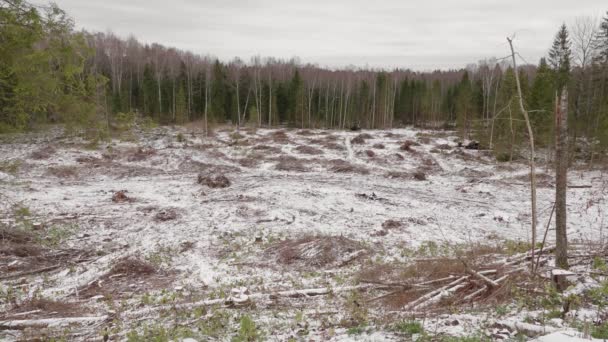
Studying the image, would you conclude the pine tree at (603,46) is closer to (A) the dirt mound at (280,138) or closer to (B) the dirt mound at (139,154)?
(A) the dirt mound at (280,138)

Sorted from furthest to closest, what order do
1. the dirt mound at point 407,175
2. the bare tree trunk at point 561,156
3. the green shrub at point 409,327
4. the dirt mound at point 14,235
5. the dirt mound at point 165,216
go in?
1. the dirt mound at point 407,175
2. the dirt mound at point 165,216
3. the dirt mound at point 14,235
4. the bare tree trunk at point 561,156
5. the green shrub at point 409,327

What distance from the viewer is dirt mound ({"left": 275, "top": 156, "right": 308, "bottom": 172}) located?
80.2 ft

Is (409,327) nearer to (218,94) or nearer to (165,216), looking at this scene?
(165,216)

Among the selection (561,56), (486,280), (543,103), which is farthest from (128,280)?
(561,56)

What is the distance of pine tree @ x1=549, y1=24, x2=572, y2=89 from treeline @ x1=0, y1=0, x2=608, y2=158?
9 centimetres

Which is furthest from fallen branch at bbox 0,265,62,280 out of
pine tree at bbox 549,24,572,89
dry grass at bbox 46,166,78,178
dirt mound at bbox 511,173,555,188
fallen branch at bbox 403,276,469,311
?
pine tree at bbox 549,24,572,89

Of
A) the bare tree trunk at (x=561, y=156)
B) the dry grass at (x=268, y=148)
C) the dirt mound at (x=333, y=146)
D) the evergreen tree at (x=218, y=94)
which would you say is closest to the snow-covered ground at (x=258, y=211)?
the dry grass at (x=268, y=148)

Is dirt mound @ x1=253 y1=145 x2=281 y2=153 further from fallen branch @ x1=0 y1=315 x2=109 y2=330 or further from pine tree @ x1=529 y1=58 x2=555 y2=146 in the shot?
fallen branch @ x1=0 y1=315 x2=109 y2=330

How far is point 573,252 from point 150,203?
1430 centimetres

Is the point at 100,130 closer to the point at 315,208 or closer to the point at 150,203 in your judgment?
the point at 150,203

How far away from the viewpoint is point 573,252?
767 centimetres

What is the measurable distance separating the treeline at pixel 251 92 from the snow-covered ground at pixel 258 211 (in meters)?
1.85

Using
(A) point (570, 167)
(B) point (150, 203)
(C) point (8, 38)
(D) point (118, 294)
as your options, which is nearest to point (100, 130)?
(C) point (8, 38)

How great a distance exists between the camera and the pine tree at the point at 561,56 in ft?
117
